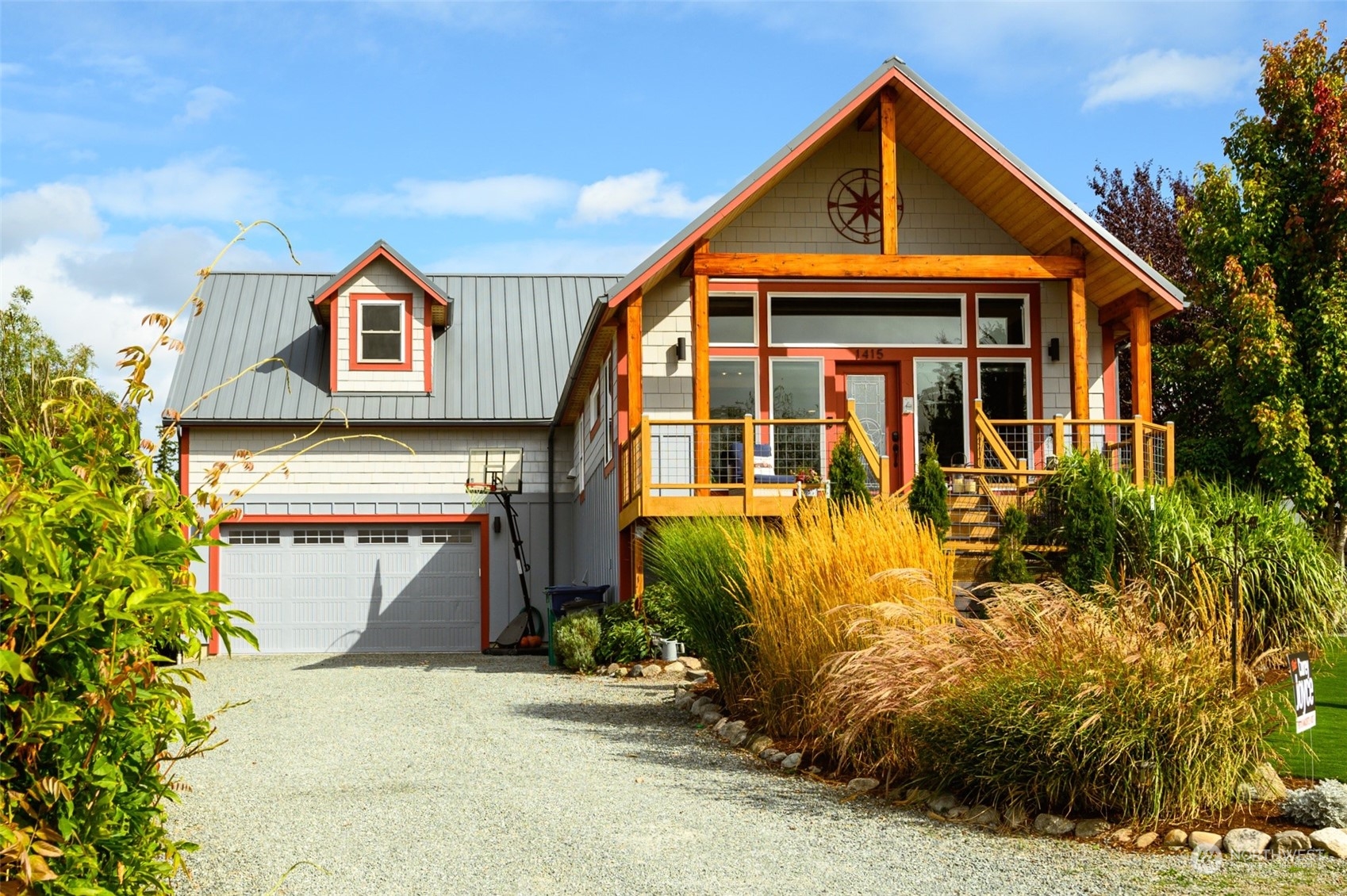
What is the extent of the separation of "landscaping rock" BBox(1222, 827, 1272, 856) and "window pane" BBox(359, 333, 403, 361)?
1776cm

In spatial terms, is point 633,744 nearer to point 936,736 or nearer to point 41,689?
point 936,736

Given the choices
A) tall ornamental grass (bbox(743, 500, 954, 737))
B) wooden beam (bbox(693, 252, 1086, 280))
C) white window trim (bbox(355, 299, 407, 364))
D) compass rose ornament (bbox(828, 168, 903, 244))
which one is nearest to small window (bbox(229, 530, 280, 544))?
white window trim (bbox(355, 299, 407, 364))

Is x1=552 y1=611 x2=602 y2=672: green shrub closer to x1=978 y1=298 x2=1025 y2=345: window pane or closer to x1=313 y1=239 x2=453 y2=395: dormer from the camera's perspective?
x1=978 y1=298 x2=1025 y2=345: window pane

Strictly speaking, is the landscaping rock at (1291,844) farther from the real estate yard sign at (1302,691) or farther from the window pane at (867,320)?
the window pane at (867,320)

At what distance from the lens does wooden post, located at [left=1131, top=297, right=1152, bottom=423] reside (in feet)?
49.1

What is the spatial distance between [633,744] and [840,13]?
557 cm

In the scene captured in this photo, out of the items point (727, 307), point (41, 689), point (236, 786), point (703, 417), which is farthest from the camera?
point (727, 307)

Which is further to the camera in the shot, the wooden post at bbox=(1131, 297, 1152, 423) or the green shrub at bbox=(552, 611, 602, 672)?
the wooden post at bbox=(1131, 297, 1152, 423)

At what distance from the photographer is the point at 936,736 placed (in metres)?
6.73

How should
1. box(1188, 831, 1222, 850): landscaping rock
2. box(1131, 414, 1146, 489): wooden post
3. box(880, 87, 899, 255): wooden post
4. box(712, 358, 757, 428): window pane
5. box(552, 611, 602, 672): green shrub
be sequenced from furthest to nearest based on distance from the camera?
box(712, 358, 757, 428): window pane < box(880, 87, 899, 255): wooden post < box(552, 611, 602, 672): green shrub < box(1131, 414, 1146, 489): wooden post < box(1188, 831, 1222, 850): landscaping rock

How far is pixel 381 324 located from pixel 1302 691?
58.5 ft

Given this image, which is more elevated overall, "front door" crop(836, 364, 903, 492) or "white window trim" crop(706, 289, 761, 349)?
"white window trim" crop(706, 289, 761, 349)

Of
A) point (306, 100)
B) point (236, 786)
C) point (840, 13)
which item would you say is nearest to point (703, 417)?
point (840, 13)

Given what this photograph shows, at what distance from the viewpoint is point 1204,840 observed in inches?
227
